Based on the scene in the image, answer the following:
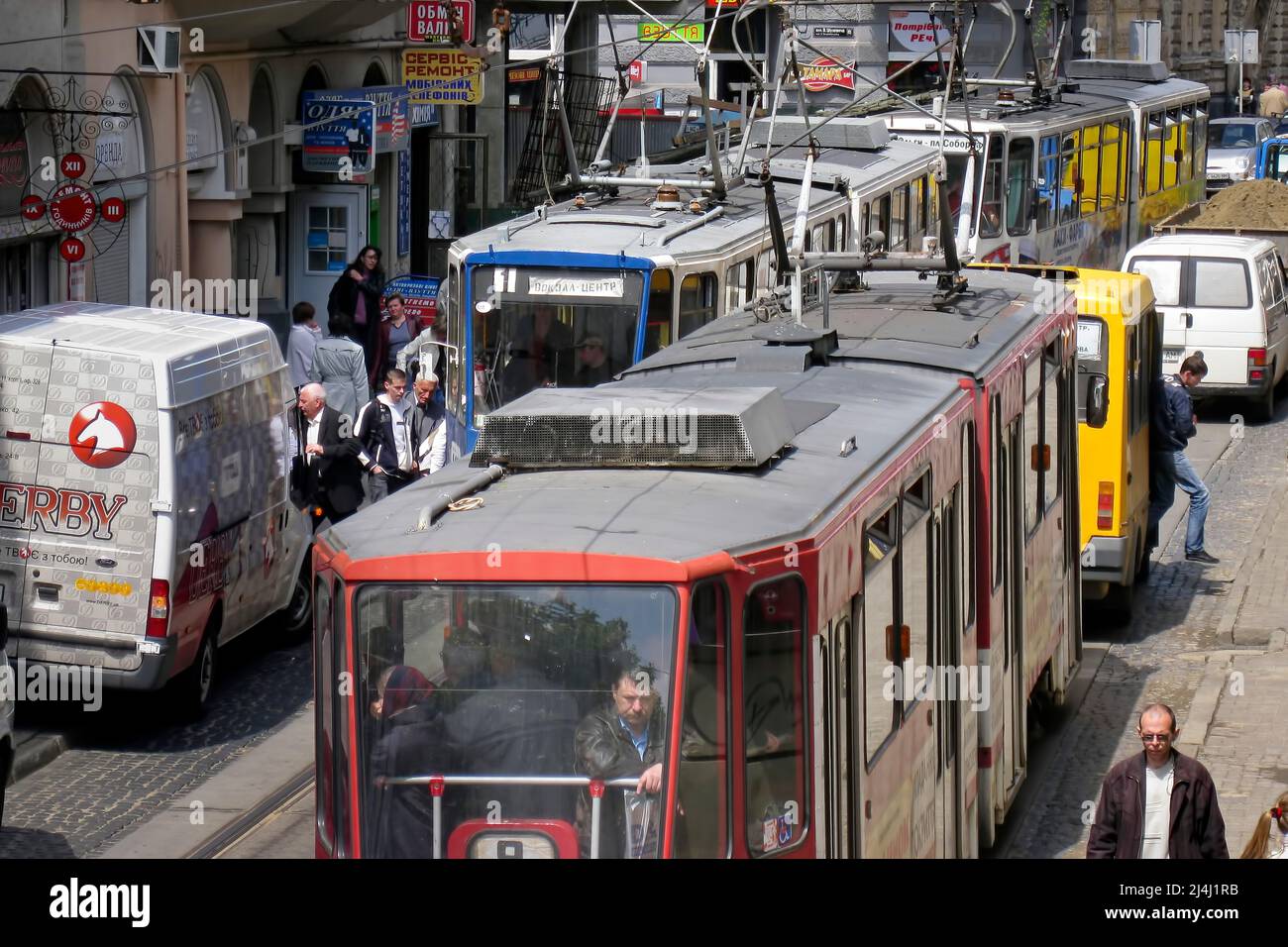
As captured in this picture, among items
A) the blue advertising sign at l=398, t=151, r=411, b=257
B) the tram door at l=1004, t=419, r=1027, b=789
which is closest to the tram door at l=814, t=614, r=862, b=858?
the tram door at l=1004, t=419, r=1027, b=789

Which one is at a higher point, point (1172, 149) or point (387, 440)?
point (1172, 149)

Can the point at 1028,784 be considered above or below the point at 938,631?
below

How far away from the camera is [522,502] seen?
6613mm

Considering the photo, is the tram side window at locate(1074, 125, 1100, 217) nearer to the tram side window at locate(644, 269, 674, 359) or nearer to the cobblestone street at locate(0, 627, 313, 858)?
the tram side window at locate(644, 269, 674, 359)

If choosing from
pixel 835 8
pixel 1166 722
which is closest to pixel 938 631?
pixel 1166 722

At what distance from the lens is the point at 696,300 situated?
16.2 m

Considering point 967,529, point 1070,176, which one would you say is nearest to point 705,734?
point 967,529

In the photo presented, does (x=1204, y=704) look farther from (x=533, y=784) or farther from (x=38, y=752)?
(x=533, y=784)

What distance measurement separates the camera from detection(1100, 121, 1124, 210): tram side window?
2995cm

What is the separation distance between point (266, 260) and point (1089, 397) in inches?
539

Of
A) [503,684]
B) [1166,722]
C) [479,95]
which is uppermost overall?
[479,95]

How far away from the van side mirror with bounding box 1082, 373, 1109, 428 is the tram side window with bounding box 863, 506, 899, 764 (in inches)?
260

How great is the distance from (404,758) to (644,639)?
2.50 feet

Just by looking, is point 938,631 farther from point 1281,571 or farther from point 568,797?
point 1281,571
